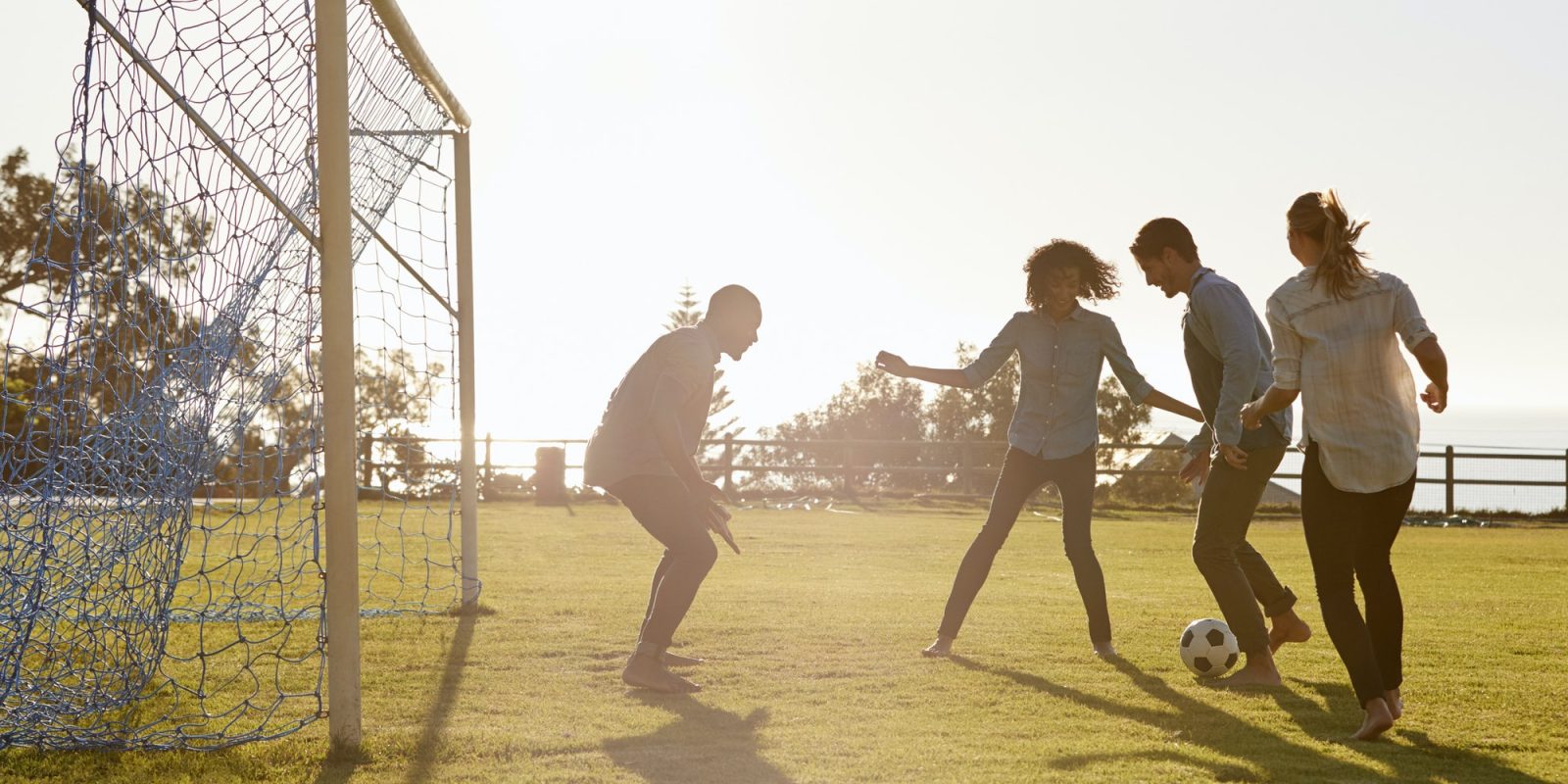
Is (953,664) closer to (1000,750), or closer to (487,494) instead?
(1000,750)

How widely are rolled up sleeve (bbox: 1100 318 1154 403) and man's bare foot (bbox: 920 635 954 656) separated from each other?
1.48 metres

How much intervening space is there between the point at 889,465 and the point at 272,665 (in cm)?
2334

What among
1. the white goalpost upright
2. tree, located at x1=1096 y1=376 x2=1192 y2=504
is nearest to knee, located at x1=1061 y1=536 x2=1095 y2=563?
the white goalpost upright

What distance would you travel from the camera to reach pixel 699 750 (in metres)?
4.36

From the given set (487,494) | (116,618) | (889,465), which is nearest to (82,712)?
(116,618)

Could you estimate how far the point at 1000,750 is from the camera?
14.1 ft

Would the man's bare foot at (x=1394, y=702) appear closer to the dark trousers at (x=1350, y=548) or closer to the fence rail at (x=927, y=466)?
the dark trousers at (x=1350, y=548)

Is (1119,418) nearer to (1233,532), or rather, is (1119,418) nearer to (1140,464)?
(1140,464)

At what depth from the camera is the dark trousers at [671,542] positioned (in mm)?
5555

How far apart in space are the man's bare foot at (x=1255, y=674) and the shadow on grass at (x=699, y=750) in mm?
2060

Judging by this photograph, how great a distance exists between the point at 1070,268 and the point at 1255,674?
2.02 metres

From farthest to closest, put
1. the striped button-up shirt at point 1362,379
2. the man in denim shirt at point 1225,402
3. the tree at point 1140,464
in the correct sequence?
1. the tree at point 1140,464
2. the man in denim shirt at point 1225,402
3. the striped button-up shirt at point 1362,379

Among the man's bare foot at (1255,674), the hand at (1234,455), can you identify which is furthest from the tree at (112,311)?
the man's bare foot at (1255,674)

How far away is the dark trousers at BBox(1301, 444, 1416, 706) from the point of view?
14.6ft
